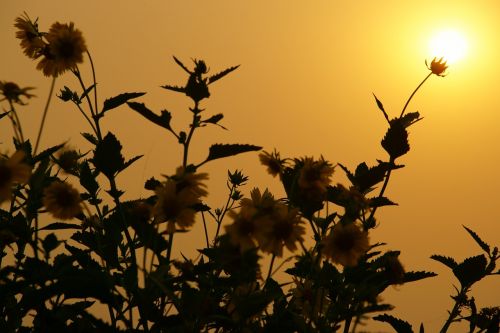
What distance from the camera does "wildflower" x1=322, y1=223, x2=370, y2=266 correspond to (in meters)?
0.61

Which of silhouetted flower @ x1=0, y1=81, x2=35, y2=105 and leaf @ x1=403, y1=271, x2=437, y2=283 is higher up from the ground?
silhouetted flower @ x1=0, y1=81, x2=35, y2=105

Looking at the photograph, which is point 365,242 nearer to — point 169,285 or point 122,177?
point 169,285

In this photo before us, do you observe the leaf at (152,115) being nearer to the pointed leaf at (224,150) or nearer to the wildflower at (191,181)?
the pointed leaf at (224,150)

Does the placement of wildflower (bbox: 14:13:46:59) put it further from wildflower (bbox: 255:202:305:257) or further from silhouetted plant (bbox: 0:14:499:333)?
wildflower (bbox: 255:202:305:257)

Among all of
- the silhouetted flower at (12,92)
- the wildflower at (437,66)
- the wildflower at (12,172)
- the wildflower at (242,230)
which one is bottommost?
the wildflower at (242,230)

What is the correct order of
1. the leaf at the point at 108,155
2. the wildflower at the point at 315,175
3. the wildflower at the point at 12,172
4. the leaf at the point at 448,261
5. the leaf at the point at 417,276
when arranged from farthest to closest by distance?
the leaf at the point at 448,261 < the leaf at the point at 417,276 < the leaf at the point at 108,155 < the wildflower at the point at 315,175 < the wildflower at the point at 12,172

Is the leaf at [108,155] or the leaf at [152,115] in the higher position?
the leaf at [152,115]

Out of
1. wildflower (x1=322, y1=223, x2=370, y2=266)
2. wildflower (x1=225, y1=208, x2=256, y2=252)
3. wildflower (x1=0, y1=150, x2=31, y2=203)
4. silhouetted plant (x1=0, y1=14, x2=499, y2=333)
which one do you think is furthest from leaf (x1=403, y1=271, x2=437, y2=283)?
wildflower (x1=0, y1=150, x2=31, y2=203)

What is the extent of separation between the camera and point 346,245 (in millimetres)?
619

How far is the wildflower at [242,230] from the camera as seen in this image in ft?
1.74

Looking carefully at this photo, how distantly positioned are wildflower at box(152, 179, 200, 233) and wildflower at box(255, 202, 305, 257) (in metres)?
0.08

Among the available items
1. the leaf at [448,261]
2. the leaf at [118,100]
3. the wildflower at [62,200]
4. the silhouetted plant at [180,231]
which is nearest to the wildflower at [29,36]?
the silhouetted plant at [180,231]

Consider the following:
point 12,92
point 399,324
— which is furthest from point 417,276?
point 12,92

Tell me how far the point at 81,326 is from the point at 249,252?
28 centimetres
